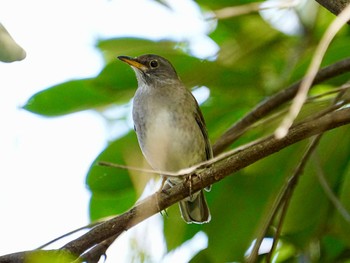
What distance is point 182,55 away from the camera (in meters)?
3.93

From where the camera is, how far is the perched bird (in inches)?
186

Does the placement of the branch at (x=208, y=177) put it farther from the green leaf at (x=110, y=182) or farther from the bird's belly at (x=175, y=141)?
the bird's belly at (x=175, y=141)

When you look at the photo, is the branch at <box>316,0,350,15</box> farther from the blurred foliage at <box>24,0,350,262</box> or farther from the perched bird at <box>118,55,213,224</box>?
the perched bird at <box>118,55,213,224</box>

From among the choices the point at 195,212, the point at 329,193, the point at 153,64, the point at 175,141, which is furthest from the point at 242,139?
the point at 153,64

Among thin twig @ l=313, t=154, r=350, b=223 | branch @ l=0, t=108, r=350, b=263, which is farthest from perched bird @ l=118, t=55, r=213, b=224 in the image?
branch @ l=0, t=108, r=350, b=263

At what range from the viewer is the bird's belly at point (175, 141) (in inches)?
192

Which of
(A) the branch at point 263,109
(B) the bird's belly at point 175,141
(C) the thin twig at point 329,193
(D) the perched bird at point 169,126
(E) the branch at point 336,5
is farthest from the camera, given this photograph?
(B) the bird's belly at point 175,141

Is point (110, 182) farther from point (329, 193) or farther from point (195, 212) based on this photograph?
point (329, 193)

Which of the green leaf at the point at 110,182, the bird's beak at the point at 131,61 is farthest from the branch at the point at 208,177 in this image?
the bird's beak at the point at 131,61

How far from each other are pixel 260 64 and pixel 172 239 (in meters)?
0.97

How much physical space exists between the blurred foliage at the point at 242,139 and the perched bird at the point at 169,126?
477 mm

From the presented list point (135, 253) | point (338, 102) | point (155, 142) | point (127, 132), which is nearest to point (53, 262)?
point (135, 253)

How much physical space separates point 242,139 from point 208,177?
2.88 feet

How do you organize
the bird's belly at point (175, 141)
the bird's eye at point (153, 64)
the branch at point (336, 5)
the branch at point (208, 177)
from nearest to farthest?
the branch at point (208, 177) < the branch at point (336, 5) < the bird's belly at point (175, 141) < the bird's eye at point (153, 64)
